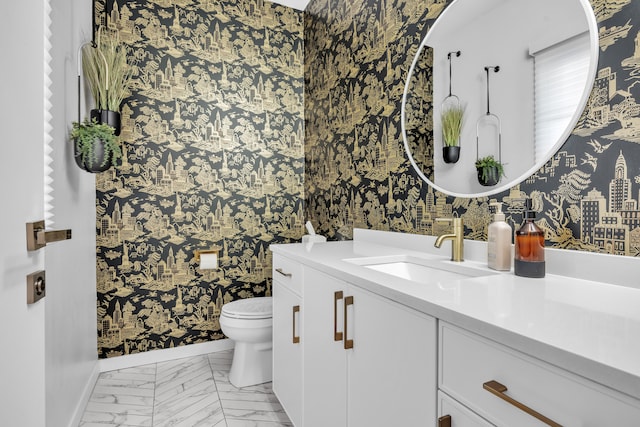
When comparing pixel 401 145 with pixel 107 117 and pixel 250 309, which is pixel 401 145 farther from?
pixel 107 117

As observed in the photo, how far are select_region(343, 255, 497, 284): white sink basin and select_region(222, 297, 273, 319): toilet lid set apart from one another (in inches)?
38.6

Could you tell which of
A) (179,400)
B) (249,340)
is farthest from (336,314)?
(179,400)

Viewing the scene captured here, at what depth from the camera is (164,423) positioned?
1.83 m

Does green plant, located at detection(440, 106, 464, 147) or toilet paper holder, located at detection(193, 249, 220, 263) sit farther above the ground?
green plant, located at detection(440, 106, 464, 147)

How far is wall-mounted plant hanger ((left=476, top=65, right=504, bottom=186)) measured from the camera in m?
1.30

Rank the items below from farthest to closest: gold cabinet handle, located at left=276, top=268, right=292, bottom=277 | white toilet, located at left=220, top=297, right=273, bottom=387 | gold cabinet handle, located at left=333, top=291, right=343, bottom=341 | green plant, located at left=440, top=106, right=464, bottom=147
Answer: white toilet, located at left=220, top=297, right=273, bottom=387, gold cabinet handle, located at left=276, top=268, right=292, bottom=277, green plant, located at left=440, top=106, right=464, bottom=147, gold cabinet handle, located at left=333, top=291, right=343, bottom=341

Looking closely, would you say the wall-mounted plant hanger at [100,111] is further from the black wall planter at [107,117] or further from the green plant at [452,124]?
the green plant at [452,124]

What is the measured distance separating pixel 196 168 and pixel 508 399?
2.44 metres

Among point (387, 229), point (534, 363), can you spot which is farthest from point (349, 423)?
point (387, 229)

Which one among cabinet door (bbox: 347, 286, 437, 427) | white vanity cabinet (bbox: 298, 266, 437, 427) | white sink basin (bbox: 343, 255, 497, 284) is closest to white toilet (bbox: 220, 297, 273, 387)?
white vanity cabinet (bbox: 298, 266, 437, 427)

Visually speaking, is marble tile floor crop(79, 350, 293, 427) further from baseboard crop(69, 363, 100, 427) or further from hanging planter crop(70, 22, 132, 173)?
hanging planter crop(70, 22, 132, 173)

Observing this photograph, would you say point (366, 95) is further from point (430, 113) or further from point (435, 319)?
point (435, 319)

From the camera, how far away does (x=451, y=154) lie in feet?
4.99

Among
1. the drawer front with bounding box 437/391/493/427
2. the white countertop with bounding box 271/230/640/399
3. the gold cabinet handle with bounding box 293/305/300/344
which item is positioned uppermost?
the white countertop with bounding box 271/230/640/399
